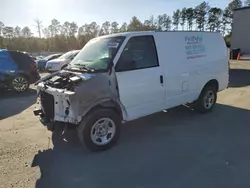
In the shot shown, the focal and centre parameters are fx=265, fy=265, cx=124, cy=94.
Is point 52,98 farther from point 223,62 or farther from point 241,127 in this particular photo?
point 223,62

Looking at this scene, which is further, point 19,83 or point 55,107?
point 19,83

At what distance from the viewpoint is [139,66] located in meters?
5.16

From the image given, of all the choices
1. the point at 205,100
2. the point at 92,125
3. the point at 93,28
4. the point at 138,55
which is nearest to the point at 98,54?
the point at 138,55

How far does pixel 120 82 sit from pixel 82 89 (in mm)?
790

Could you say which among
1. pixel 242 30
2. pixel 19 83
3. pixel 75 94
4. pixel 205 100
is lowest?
pixel 205 100

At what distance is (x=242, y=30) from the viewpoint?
1097 inches

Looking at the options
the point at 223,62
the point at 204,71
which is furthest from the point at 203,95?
the point at 223,62

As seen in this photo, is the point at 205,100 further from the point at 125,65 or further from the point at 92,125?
the point at 92,125

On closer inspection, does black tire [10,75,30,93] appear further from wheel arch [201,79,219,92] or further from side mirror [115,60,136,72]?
wheel arch [201,79,219,92]

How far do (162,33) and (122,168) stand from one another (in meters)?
3.06

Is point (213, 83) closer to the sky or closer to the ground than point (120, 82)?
closer to the ground

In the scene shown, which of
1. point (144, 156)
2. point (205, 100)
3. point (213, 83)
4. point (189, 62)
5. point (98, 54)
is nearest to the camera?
point (144, 156)

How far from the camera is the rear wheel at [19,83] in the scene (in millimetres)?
10772

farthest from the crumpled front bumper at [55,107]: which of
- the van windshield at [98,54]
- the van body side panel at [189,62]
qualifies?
the van body side panel at [189,62]
